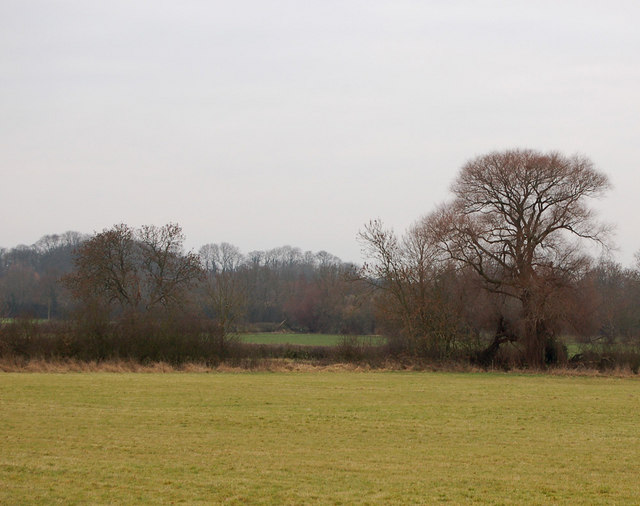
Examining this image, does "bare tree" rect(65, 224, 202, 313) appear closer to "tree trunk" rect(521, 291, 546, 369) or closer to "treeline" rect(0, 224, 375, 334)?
"treeline" rect(0, 224, 375, 334)

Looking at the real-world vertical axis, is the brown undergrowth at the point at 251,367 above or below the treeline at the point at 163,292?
below

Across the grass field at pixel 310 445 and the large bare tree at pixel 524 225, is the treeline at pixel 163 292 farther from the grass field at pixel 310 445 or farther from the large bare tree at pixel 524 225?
the grass field at pixel 310 445

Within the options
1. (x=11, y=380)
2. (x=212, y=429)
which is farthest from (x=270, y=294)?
(x=212, y=429)

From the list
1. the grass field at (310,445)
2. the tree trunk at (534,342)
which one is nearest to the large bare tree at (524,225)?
the tree trunk at (534,342)

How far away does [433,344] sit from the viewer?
46.0 metres

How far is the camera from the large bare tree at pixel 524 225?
4228 centimetres

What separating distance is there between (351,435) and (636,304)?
147ft

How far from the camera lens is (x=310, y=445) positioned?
14.9 meters

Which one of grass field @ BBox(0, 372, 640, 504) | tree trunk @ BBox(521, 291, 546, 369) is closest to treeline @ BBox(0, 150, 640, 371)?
tree trunk @ BBox(521, 291, 546, 369)

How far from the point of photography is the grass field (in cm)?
1036

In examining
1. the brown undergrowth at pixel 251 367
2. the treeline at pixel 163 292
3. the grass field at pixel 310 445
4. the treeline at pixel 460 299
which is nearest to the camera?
the grass field at pixel 310 445

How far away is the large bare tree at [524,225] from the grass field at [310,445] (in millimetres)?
15346

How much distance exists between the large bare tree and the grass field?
15.3 m

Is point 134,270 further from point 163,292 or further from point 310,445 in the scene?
point 310,445
